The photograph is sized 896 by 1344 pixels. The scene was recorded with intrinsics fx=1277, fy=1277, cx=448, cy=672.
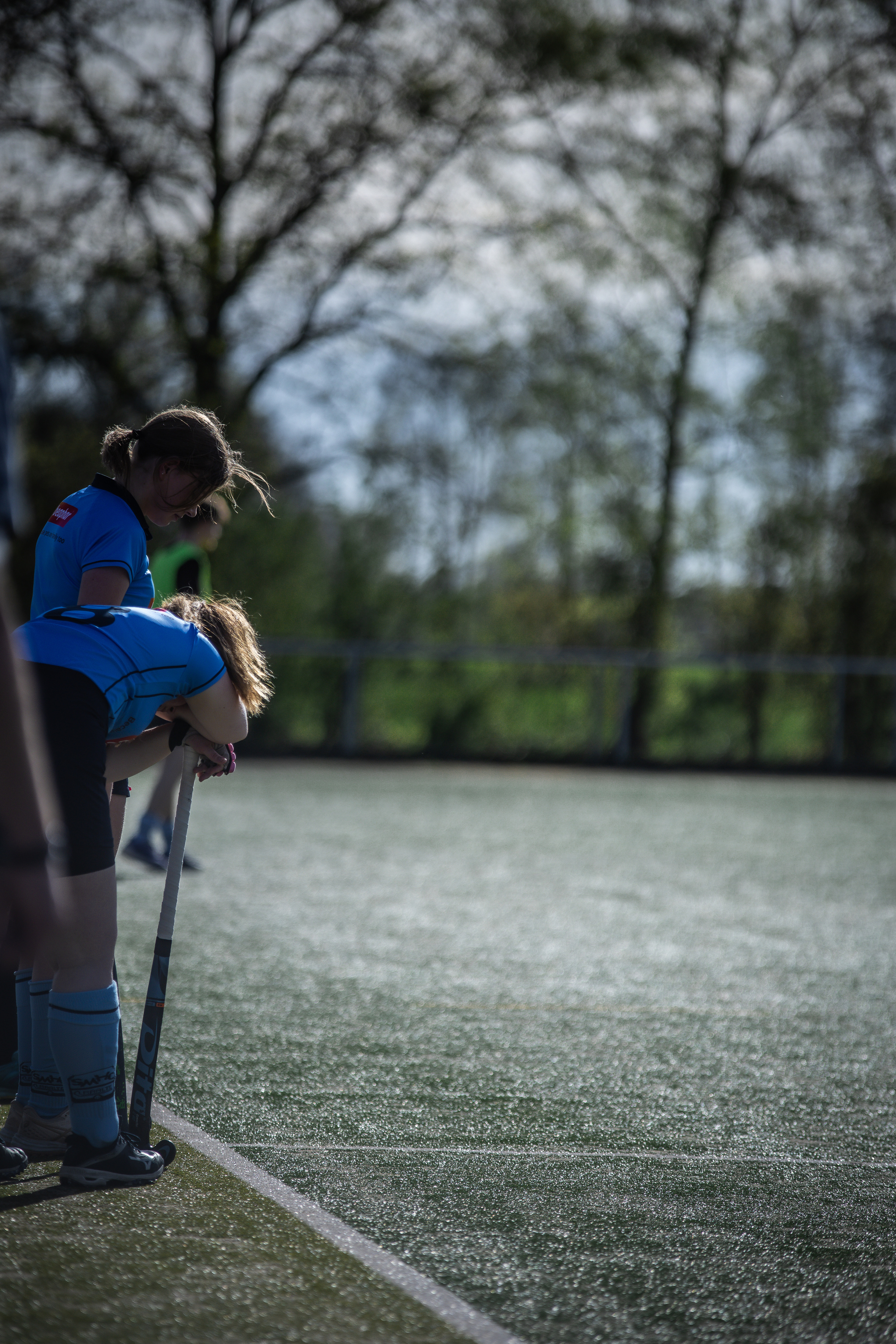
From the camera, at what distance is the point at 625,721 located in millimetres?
17344

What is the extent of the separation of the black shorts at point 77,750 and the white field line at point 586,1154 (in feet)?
3.18

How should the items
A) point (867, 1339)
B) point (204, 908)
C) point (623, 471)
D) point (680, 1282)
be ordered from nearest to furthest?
point (867, 1339) → point (680, 1282) → point (204, 908) → point (623, 471)

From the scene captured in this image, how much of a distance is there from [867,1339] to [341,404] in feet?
52.4

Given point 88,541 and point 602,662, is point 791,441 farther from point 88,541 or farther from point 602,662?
point 88,541

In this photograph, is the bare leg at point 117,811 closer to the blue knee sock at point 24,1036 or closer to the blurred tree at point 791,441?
the blue knee sock at point 24,1036

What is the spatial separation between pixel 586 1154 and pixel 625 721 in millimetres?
14245


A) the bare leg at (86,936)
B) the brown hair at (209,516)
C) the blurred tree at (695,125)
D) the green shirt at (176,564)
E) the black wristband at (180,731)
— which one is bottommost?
the bare leg at (86,936)

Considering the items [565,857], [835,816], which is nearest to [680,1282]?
[565,857]

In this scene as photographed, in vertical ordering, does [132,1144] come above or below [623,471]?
below

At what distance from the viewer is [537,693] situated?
17.4 meters

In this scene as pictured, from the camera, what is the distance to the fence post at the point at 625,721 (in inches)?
674

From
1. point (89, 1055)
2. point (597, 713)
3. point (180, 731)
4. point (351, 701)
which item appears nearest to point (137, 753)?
point (180, 731)

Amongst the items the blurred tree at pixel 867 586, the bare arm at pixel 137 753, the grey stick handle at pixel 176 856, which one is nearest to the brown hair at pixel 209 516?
the bare arm at pixel 137 753

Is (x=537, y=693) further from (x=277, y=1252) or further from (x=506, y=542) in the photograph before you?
(x=277, y=1252)
